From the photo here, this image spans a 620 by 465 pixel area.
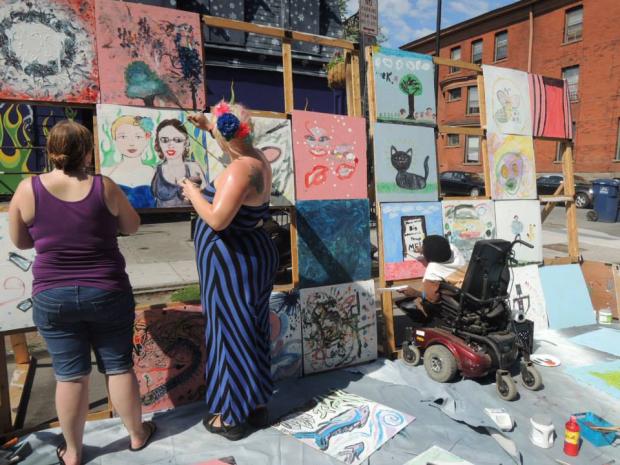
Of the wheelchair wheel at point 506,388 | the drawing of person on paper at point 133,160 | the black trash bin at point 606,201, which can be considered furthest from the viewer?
the black trash bin at point 606,201

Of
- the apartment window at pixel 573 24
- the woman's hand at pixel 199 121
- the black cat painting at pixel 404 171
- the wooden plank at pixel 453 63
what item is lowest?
the black cat painting at pixel 404 171

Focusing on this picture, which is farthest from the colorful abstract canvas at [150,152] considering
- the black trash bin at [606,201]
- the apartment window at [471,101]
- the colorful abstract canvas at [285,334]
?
the apartment window at [471,101]

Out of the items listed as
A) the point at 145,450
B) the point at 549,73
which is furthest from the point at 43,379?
the point at 549,73

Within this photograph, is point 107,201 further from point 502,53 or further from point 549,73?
point 502,53

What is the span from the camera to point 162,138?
267 cm

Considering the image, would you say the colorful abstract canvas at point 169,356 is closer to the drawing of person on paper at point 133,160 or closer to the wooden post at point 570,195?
the drawing of person on paper at point 133,160

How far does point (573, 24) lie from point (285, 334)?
22344 millimetres

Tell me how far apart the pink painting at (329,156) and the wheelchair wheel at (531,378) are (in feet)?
5.57

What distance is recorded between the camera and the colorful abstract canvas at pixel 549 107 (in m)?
4.43

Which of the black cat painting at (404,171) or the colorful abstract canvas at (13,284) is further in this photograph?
the black cat painting at (404,171)

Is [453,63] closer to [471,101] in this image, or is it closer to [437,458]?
[437,458]

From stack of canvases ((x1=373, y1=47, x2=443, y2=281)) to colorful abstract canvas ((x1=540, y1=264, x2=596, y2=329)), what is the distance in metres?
1.46

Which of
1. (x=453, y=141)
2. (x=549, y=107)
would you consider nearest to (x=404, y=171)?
(x=549, y=107)

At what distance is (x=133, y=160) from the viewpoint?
2.59m
